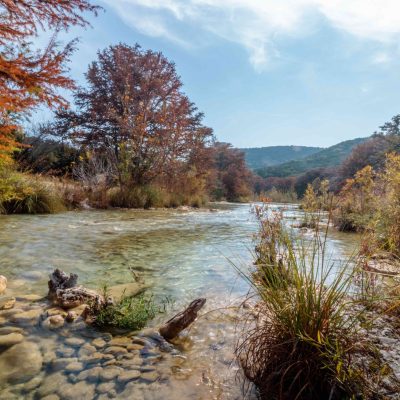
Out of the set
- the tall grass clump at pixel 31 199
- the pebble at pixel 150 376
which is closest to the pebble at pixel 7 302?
the pebble at pixel 150 376

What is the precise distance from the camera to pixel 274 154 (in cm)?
10262

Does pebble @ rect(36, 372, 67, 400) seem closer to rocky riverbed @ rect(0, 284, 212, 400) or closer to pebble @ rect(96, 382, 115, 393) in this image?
rocky riverbed @ rect(0, 284, 212, 400)

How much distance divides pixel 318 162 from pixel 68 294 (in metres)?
68.4

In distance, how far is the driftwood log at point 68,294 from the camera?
2.24 meters

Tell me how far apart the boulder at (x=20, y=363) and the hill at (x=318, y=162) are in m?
56.1

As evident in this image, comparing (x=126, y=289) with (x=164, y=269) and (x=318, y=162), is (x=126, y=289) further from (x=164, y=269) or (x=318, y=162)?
(x=318, y=162)

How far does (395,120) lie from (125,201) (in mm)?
31530

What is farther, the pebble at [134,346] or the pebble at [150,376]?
the pebble at [134,346]

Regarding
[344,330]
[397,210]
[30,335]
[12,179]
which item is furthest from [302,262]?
[12,179]

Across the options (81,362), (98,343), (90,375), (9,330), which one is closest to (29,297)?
(9,330)

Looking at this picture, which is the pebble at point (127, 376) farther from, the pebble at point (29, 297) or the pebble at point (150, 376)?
the pebble at point (29, 297)

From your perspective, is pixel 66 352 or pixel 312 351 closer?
pixel 312 351

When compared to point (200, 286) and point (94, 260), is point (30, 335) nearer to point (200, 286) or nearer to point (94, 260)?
point (200, 286)

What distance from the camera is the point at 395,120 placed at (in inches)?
1219
